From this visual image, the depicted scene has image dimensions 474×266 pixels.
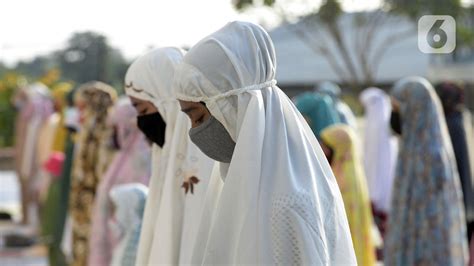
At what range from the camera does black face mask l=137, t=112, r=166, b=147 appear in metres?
4.20

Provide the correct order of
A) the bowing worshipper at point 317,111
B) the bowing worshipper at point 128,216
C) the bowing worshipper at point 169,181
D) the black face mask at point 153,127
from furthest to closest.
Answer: the bowing worshipper at point 317,111 → the bowing worshipper at point 128,216 → the black face mask at point 153,127 → the bowing worshipper at point 169,181

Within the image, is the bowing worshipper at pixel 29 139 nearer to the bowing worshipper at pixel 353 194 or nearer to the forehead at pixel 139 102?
the bowing worshipper at pixel 353 194

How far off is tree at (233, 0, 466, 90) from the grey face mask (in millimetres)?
23928

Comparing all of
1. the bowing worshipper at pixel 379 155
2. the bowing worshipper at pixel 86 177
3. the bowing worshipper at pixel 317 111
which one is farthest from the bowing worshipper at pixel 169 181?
the bowing worshipper at pixel 379 155

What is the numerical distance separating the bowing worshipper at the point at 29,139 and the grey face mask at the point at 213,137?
10.1 metres

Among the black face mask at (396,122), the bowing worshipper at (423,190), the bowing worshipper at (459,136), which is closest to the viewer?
the bowing worshipper at (423,190)

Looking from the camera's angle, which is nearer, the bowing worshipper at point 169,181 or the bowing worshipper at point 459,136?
the bowing worshipper at point 169,181

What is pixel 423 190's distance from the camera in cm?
673

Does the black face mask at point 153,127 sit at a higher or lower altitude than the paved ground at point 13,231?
higher

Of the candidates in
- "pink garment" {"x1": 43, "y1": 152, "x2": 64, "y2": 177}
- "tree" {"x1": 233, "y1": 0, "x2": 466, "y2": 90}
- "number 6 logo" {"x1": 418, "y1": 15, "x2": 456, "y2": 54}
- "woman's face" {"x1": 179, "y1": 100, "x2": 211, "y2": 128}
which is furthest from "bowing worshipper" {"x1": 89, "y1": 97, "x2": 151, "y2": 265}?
"tree" {"x1": 233, "y1": 0, "x2": 466, "y2": 90}

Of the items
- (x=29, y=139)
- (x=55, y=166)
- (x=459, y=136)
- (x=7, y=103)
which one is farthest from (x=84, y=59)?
(x=459, y=136)

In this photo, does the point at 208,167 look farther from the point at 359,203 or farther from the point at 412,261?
the point at 412,261

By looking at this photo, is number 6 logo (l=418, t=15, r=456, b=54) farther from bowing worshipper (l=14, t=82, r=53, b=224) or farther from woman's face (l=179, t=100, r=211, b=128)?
bowing worshipper (l=14, t=82, r=53, b=224)

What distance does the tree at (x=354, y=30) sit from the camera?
28891mm
